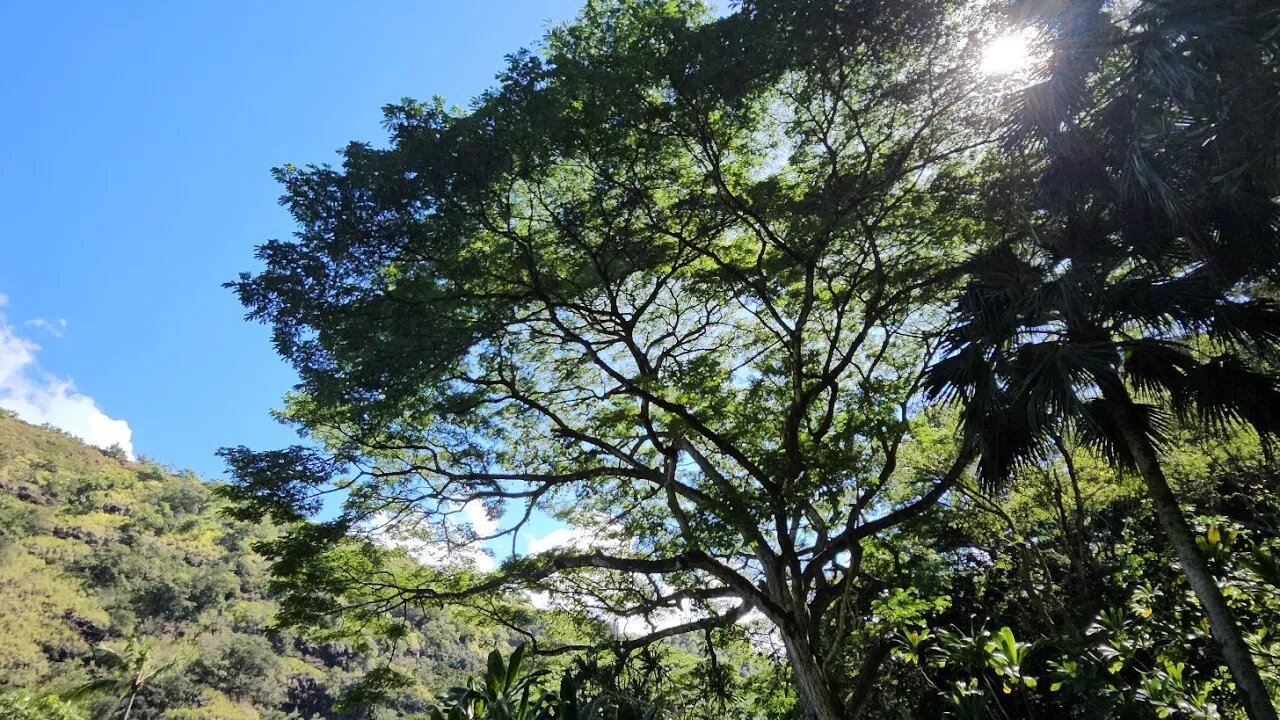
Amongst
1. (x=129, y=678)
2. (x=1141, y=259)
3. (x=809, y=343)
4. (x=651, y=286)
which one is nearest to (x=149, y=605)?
(x=129, y=678)

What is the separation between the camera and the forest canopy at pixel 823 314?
15.5ft

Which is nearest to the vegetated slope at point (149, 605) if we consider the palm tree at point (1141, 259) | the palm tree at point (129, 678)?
the palm tree at point (129, 678)

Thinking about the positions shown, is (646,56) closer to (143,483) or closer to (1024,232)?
(1024,232)

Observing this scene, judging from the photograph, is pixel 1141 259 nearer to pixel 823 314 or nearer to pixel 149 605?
pixel 823 314

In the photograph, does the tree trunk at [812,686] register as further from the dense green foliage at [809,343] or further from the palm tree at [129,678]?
the palm tree at [129,678]

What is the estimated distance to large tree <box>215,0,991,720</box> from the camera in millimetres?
5770

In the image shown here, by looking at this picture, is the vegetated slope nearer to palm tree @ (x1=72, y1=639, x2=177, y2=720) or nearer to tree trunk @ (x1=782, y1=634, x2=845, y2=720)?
palm tree @ (x1=72, y1=639, x2=177, y2=720)

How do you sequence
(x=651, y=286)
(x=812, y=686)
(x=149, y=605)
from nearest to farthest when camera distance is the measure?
1. (x=812, y=686)
2. (x=651, y=286)
3. (x=149, y=605)

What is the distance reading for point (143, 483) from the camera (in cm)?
6788

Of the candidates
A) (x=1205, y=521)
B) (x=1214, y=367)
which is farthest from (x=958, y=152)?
(x=1205, y=521)

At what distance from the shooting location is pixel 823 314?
885 cm

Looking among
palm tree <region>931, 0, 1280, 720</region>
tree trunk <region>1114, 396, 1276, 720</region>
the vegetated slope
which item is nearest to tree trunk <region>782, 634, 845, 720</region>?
palm tree <region>931, 0, 1280, 720</region>

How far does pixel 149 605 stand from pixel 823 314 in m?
53.9

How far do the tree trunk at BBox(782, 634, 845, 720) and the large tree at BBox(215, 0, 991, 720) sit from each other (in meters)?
0.04
